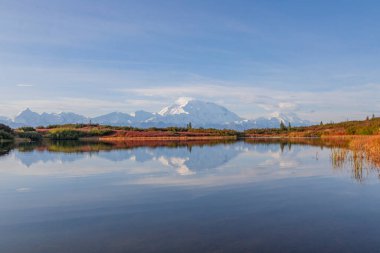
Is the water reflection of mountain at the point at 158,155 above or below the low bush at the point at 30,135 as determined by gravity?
below

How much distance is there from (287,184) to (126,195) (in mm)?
8623

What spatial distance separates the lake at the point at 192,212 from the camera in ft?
32.4

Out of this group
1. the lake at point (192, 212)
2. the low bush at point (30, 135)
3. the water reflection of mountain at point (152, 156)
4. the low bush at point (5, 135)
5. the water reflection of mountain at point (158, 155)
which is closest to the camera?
the lake at point (192, 212)

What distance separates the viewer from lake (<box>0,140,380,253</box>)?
9.89 m

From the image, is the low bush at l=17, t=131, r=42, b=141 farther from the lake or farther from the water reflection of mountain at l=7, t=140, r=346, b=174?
the lake

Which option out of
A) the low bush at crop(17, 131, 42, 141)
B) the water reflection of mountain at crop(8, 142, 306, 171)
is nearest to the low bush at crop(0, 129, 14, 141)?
the low bush at crop(17, 131, 42, 141)

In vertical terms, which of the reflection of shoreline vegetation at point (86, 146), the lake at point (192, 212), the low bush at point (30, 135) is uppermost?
the low bush at point (30, 135)

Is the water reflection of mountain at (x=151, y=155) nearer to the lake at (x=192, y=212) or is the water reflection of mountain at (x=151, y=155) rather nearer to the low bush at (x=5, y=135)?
the lake at (x=192, y=212)

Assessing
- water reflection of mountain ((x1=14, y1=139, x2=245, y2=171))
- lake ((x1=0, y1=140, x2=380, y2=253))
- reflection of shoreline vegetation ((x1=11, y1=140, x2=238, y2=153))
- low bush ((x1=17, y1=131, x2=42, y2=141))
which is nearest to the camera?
lake ((x1=0, y1=140, x2=380, y2=253))

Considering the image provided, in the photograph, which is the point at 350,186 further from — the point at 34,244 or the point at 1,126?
the point at 1,126

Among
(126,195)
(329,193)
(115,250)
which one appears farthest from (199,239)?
(329,193)

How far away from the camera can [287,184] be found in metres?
19.9

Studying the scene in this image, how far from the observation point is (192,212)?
43.9 ft

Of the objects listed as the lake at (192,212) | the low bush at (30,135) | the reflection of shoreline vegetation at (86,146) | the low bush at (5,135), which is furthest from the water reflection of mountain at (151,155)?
the low bush at (30,135)
